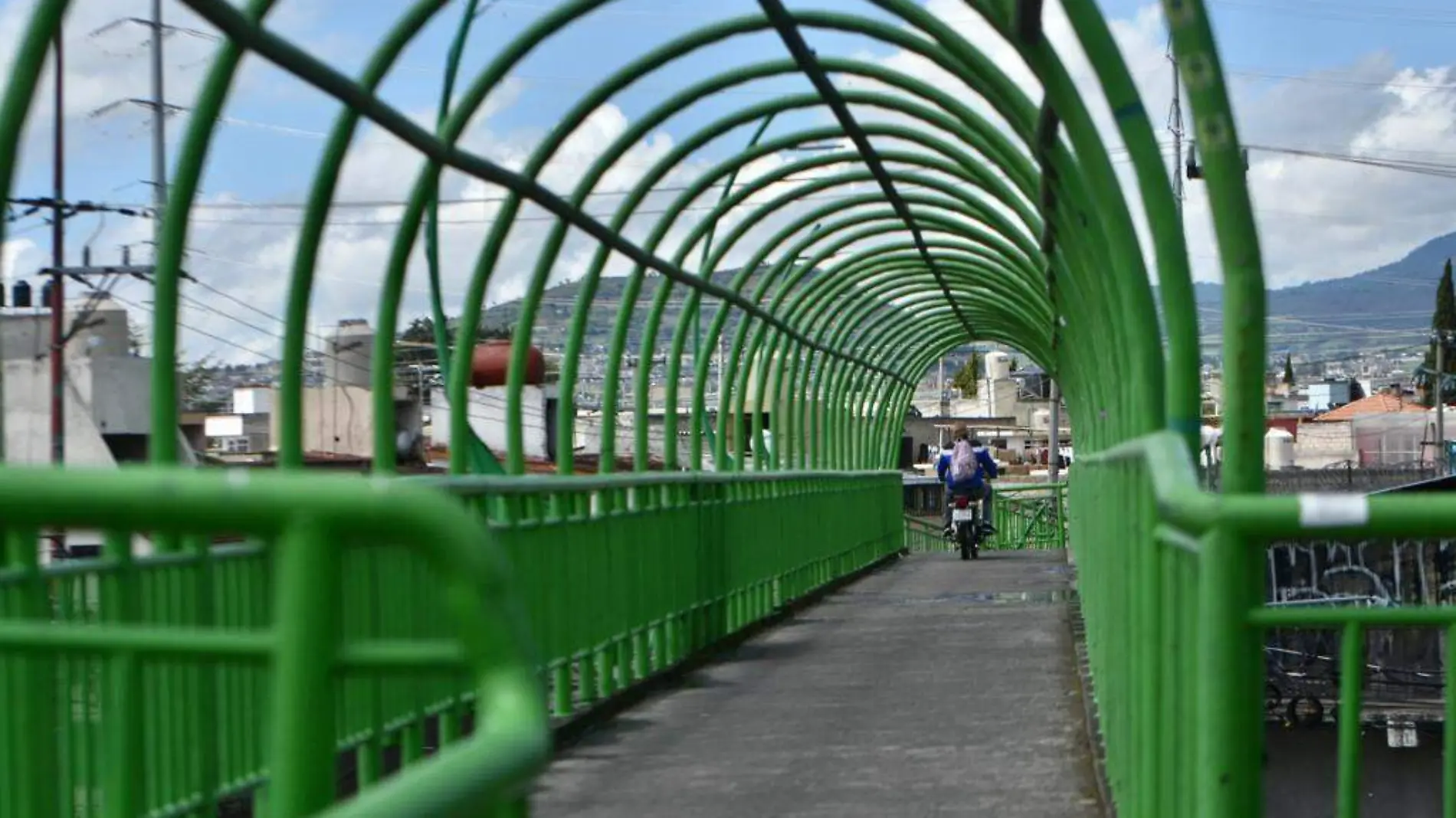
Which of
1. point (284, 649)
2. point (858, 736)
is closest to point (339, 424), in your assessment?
point (858, 736)

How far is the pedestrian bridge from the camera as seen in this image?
2279 mm

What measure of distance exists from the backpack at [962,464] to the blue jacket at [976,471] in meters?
0.05

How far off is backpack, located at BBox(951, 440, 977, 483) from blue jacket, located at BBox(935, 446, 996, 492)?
0.05 m

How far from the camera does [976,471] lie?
27.7 m

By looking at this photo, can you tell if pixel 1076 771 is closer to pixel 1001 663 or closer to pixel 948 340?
pixel 1001 663

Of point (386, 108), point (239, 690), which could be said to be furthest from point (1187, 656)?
point (386, 108)

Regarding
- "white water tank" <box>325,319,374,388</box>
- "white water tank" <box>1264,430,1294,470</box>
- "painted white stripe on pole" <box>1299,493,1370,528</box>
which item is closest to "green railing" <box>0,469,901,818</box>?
"painted white stripe on pole" <box>1299,493,1370,528</box>

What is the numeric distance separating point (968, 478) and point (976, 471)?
336 millimetres

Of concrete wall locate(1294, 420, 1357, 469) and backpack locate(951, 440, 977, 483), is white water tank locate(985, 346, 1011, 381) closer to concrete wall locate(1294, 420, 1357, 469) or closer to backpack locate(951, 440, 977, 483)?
concrete wall locate(1294, 420, 1357, 469)

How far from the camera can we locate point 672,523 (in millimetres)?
12633

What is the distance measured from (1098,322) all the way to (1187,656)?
17.6 ft

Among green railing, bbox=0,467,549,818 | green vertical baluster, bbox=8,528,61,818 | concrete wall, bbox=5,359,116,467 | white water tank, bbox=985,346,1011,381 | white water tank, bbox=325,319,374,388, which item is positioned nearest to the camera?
green railing, bbox=0,467,549,818

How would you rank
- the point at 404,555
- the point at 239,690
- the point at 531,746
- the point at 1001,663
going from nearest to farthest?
the point at 531,746 < the point at 239,690 < the point at 404,555 < the point at 1001,663

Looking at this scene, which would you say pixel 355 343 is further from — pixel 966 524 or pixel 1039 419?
pixel 1039 419
